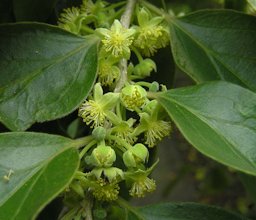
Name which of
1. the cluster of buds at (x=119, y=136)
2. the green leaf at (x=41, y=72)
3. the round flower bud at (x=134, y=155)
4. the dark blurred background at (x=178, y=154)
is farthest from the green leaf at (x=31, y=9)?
the round flower bud at (x=134, y=155)

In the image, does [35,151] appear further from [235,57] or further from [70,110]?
[235,57]

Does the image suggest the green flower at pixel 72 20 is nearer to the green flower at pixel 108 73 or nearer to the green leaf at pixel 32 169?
the green flower at pixel 108 73

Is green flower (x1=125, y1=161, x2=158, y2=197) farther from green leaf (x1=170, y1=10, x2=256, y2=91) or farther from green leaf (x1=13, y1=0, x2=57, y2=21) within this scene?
green leaf (x1=13, y1=0, x2=57, y2=21)

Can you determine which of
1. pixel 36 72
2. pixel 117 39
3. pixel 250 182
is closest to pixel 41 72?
pixel 36 72

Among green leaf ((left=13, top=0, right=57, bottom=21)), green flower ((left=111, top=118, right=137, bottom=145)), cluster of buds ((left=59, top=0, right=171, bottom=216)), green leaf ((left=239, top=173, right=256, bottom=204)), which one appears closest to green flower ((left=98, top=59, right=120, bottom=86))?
cluster of buds ((left=59, top=0, right=171, bottom=216))

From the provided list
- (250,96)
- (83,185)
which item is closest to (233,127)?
(250,96)
